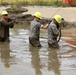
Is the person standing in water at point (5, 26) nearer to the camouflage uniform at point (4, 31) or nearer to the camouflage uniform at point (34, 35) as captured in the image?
the camouflage uniform at point (4, 31)

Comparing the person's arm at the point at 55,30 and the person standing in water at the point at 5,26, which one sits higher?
the person's arm at the point at 55,30

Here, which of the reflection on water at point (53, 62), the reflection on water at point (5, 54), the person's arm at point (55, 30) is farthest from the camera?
the person's arm at point (55, 30)

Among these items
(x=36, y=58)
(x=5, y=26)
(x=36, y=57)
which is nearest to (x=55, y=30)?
(x=36, y=57)

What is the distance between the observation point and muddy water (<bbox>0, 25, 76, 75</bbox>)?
33.9 ft

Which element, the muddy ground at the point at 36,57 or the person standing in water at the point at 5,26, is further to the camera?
the person standing in water at the point at 5,26

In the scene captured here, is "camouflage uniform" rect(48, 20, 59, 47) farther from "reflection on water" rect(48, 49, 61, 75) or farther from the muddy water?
"reflection on water" rect(48, 49, 61, 75)

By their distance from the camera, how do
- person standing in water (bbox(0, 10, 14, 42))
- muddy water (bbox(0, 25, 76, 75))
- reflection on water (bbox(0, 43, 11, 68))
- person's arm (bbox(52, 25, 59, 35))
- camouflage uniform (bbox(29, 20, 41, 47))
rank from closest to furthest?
1. muddy water (bbox(0, 25, 76, 75))
2. reflection on water (bbox(0, 43, 11, 68))
3. person's arm (bbox(52, 25, 59, 35))
4. camouflage uniform (bbox(29, 20, 41, 47))
5. person standing in water (bbox(0, 10, 14, 42))

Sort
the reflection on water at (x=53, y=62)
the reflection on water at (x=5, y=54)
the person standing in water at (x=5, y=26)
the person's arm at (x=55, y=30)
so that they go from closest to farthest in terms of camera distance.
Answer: the reflection on water at (x=53, y=62), the reflection on water at (x=5, y=54), the person's arm at (x=55, y=30), the person standing in water at (x=5, y=26)

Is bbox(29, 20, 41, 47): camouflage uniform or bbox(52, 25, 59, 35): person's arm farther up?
bbox(52, 25, 59, 35): person's arm

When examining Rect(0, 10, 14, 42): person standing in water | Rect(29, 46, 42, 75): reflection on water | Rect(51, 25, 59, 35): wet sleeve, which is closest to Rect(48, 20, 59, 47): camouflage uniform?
Rect(51, 25, 59, 35): wet sleeve

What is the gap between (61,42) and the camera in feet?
47.4

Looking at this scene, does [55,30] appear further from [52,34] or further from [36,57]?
[36,57]

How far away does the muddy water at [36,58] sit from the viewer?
10336 millimetres

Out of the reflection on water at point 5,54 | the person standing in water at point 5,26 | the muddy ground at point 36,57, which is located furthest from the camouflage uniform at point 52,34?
the person standing in water at point 5,26
